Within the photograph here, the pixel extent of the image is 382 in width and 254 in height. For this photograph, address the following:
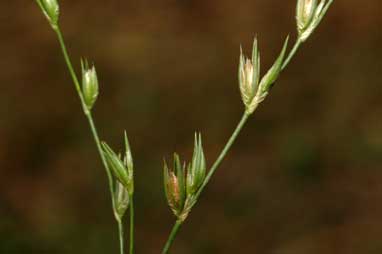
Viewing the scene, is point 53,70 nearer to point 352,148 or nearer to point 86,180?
point 86,180

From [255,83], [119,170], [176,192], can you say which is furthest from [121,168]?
[255,83]

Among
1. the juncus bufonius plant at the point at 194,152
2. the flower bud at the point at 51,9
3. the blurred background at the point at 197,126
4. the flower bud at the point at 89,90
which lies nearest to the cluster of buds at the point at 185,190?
the juncus bufonius plant at the point at 194,152

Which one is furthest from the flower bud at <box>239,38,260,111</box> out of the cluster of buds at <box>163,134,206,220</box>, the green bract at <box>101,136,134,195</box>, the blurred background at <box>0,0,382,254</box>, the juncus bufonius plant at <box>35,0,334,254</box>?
the blurred background at <box>0,0,382,254</box>

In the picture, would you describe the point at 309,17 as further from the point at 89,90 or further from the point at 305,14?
the point at 89,90

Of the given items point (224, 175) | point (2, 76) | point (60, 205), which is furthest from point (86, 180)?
point (2, 76)

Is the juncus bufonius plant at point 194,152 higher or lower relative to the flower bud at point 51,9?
lower

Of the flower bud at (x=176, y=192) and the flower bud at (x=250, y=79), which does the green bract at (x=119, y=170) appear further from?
the flower bud at (x=250, y=79)
